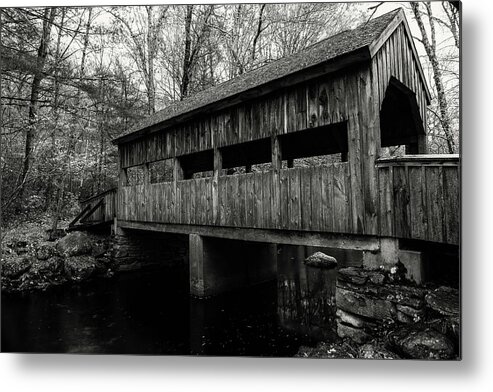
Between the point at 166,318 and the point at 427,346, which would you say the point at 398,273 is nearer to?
the point at 427,346

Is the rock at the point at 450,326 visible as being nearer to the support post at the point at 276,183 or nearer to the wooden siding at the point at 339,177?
the wooden siding at the point at 339,177

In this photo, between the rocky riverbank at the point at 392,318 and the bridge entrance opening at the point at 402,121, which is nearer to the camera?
the rocky riverbank at the point at 392,318

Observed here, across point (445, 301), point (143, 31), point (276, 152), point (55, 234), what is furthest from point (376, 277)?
point (55, 234)

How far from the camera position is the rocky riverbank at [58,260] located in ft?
21.7

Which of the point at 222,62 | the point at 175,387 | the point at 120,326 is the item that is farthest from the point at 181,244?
the point at 175,387

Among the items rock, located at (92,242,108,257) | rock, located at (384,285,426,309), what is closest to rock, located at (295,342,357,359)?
rock, located at (384,285,426,309)

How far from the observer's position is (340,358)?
3.24 meters

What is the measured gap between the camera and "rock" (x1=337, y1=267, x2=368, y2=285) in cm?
359

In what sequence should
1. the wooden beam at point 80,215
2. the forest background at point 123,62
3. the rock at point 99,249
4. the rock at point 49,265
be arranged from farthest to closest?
1. the wooden beam at point 80,215
2. the rock at point 99,249
3. the rock at point 49,265
4. the forest background at point 123,62

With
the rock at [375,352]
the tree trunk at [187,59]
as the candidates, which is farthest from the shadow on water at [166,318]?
the tree trunk at [187,59]

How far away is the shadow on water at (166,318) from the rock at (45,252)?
85 centimetres

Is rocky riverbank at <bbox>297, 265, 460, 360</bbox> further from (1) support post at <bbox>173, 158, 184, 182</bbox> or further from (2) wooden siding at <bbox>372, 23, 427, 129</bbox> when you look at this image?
(1) support post at <bbox>173, 158, 184, 182</bbox>

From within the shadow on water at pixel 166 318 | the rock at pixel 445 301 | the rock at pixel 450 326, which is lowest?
the shadow on water at pixel 166 318

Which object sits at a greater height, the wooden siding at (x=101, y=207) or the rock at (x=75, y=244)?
the wooden siding at (x=101, y=207)
